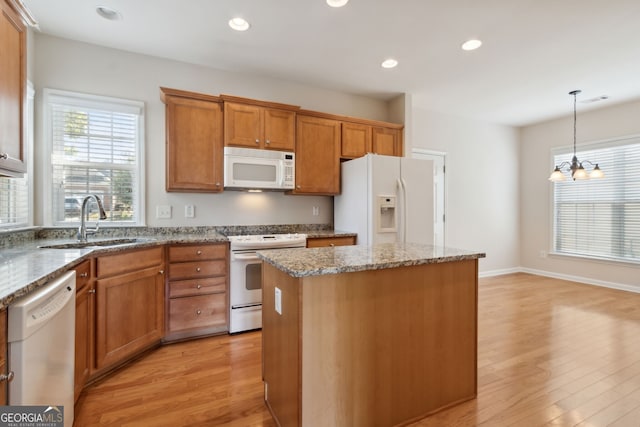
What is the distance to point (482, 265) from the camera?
5.33 metres

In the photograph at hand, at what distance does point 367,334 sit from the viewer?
59.4 inches

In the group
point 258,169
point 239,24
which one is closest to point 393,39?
point 239,24

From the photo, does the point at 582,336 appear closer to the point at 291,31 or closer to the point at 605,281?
the point at 605,281

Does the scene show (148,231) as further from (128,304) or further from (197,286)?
(128,304)

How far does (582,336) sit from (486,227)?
2.76 metres

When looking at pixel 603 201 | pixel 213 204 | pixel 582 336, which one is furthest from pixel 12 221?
pixel 603 201

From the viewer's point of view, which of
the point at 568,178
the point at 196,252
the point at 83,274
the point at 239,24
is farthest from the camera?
the point at 568,178

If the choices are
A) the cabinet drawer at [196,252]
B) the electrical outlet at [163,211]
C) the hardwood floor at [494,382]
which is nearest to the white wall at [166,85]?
the electrical outlet at [163,211]

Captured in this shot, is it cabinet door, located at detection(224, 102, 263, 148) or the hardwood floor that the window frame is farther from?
cabinet door, located at detection(224, 102, 263, 148)

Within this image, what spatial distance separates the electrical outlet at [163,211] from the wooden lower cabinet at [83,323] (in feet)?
3.90

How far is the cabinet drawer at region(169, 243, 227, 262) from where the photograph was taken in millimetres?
2664

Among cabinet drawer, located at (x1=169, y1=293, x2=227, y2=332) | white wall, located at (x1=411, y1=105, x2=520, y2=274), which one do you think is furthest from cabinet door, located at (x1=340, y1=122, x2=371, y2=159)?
cabinet drawer, located at (x1=169, y1=293, x2=227, y2=332)

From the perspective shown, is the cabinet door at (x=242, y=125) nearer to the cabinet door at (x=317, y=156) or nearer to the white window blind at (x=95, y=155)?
the cabinet door at (x=317, y=156)

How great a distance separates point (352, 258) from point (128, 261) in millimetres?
1774
